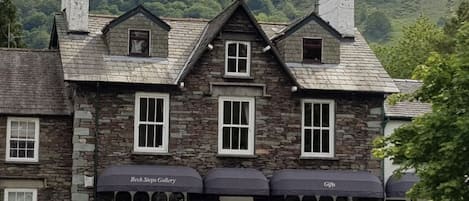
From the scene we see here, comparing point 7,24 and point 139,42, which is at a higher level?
point 7,24

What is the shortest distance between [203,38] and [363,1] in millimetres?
128943

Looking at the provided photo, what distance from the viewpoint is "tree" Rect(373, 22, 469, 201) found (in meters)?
29.7

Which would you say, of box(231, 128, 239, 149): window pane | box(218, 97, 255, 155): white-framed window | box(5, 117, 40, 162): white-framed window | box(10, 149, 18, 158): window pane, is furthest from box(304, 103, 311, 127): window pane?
box(10, 149, 18, 158): window pane

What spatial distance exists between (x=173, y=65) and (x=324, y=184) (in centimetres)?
672

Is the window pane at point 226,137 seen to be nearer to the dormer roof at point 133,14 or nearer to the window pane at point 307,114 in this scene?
the window pane at point 307,114

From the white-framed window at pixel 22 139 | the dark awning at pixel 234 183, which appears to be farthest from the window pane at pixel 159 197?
the white-framed window at pixel 22 139

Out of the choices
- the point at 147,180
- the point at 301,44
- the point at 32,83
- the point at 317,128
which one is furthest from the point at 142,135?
the point at 301,44

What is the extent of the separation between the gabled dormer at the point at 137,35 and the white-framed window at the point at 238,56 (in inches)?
91.9

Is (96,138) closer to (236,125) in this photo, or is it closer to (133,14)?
(133,14)

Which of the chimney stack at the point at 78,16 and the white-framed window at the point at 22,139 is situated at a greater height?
the chimney stack at the point at 78,16

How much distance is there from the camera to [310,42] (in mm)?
42562

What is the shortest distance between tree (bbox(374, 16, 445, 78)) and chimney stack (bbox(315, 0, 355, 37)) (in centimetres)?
2319

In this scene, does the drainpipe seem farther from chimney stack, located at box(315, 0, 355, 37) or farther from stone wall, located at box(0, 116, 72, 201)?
chimney stack, located at box(315, 0, 355, 37)

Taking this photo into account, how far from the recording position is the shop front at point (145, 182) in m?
38.1
